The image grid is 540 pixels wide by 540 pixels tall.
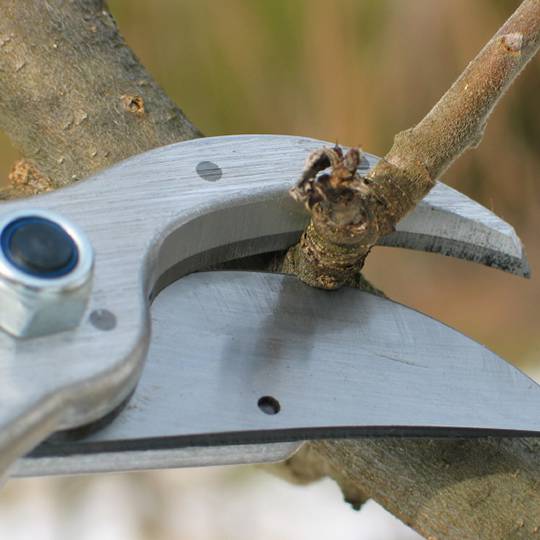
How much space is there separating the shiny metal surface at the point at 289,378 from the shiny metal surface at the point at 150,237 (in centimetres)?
2

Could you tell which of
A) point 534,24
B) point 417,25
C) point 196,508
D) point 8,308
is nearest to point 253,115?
point 417,25

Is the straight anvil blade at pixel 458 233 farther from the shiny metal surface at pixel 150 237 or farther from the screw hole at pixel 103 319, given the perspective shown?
the screw hole at pixel 103 319

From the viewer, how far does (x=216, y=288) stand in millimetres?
458

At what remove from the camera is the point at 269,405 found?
0.43 metres

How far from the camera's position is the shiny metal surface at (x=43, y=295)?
14.2 inches

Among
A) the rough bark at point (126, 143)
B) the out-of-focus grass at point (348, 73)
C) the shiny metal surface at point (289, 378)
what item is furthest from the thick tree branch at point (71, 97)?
the out-of-focus grass at point (348, 73)

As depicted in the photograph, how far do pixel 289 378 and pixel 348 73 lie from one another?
25.0 inches

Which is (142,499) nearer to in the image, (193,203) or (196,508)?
(196,508)

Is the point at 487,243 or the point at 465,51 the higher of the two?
the point at 487,243

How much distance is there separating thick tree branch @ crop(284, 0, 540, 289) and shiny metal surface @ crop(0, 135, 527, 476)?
22 millimetres

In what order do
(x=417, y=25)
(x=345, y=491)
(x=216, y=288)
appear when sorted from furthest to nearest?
(x=417, y=25) < (x=345, y=491) < (x=216, y=288)

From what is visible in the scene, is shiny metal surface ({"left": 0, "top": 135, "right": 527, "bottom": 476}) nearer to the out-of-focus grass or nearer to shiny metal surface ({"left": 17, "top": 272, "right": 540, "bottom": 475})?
shiny metal surface ({"left": 17, "top": 272, "right": 540, "bottom": 475})

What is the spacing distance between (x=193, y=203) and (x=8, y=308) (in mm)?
106

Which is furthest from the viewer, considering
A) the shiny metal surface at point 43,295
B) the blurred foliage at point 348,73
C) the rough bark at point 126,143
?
the blurred foliage at point 348,73
